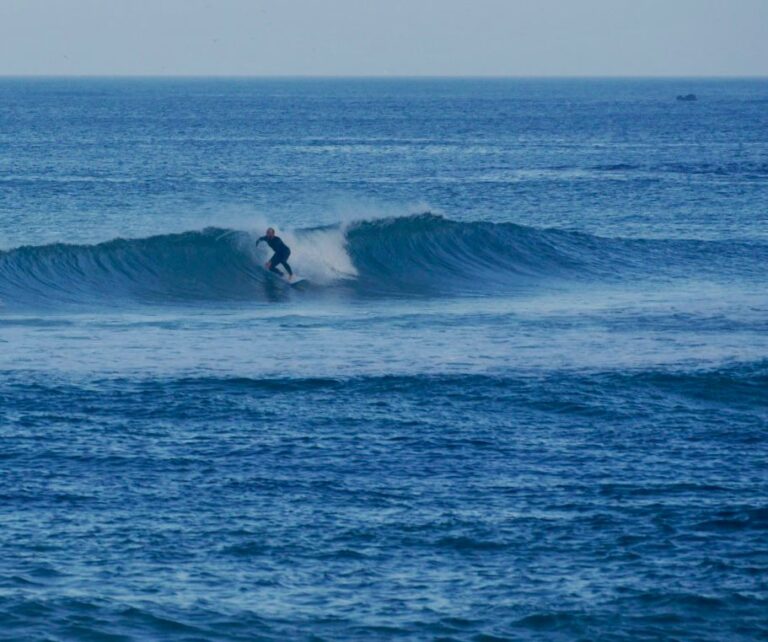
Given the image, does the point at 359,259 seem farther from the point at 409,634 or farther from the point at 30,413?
the point at 409,634

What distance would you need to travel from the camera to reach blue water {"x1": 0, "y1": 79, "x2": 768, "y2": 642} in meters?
14.6

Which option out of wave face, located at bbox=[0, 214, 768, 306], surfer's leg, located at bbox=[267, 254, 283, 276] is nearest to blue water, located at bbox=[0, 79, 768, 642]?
wave face, located at bbox=[0, 214, 768, 306]

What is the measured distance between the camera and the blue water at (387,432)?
14.6 meters

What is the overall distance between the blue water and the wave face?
119mm

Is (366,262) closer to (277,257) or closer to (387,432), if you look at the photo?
(277,257)

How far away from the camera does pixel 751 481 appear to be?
733 inches

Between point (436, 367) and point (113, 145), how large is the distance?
241ft

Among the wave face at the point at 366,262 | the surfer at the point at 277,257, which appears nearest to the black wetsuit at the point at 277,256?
the surfer at the point at 277,257

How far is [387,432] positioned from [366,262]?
1990 centimetres

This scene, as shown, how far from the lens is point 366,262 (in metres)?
40.5

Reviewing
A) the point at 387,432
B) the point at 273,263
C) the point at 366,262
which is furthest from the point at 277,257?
the point at 387,432

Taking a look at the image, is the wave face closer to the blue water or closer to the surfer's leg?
the blue water

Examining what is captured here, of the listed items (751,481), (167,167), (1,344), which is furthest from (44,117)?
(751,481)

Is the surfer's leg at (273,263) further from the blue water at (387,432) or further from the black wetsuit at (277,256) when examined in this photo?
the blue water at (387,432)
